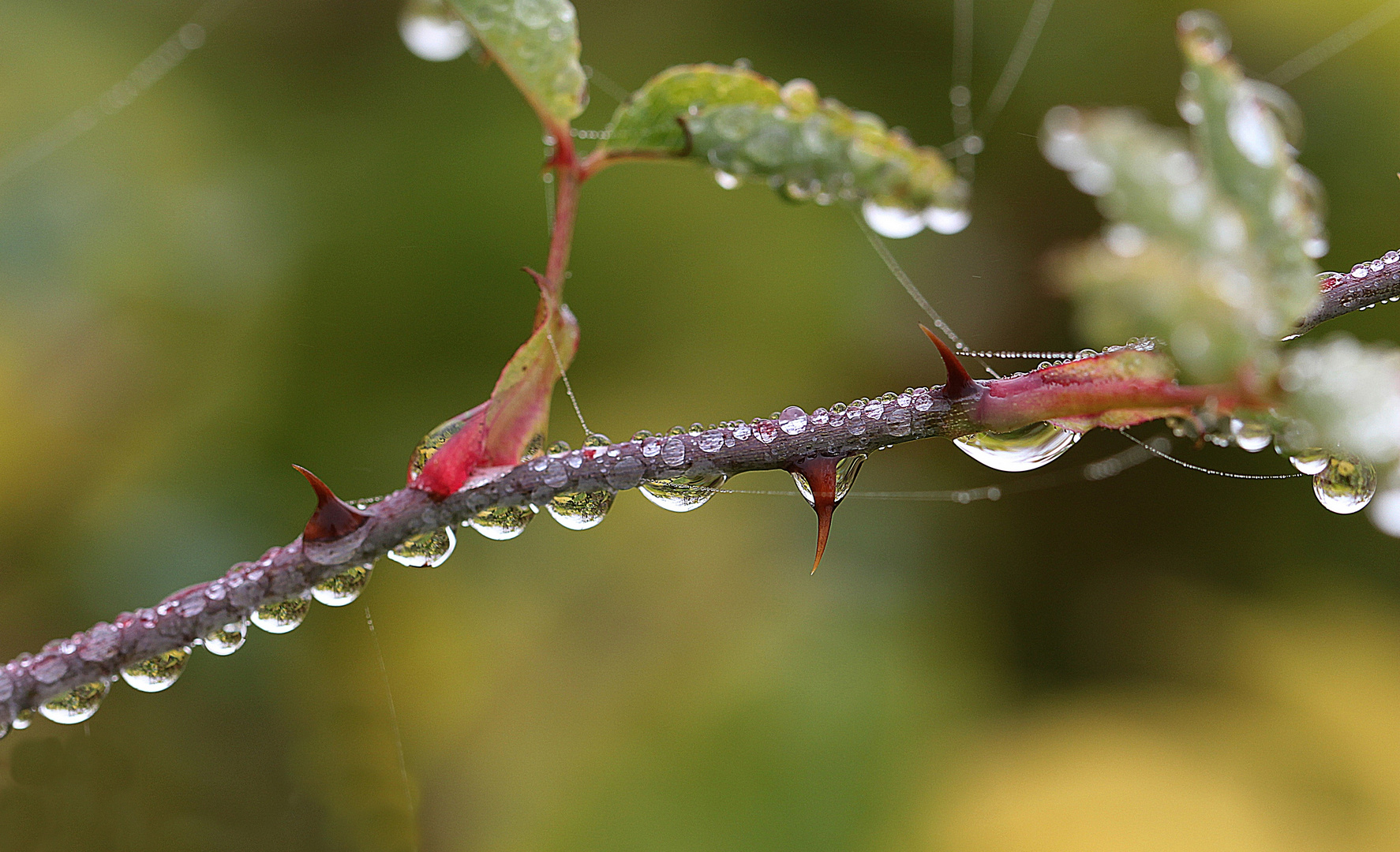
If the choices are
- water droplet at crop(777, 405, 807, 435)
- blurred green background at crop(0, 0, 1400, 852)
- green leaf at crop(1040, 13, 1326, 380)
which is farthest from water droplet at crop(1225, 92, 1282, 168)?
blurred green background at crop(0, 0, 1400, 852)

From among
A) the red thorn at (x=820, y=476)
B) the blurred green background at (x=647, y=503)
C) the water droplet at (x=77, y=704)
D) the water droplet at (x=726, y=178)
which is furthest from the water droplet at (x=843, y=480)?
the blurred green background at (x=647, y=503)

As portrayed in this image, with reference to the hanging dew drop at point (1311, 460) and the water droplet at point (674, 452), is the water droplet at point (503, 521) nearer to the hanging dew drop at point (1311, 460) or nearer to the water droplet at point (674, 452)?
the water droplet at point (674, 452)

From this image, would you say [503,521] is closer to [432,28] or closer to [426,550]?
[426,550]

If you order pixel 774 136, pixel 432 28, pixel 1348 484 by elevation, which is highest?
pixel 432 28

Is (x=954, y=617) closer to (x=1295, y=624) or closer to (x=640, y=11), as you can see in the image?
(x=1295, y=624)

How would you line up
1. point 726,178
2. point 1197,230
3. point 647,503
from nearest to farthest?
point 1197,230
point 726,178
point 647,503

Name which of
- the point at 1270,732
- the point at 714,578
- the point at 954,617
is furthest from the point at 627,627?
the point at 1270,732

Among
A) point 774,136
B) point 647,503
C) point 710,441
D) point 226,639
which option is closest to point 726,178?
point 774,136

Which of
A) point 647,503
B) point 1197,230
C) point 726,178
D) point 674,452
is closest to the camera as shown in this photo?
point 1197,230
